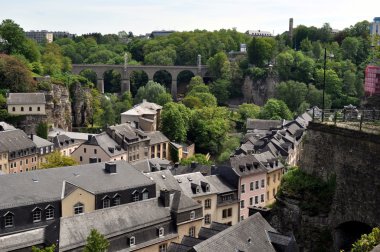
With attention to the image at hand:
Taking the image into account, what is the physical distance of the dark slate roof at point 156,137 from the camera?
65.0 meters

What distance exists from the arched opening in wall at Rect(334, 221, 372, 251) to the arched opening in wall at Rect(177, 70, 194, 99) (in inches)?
3898

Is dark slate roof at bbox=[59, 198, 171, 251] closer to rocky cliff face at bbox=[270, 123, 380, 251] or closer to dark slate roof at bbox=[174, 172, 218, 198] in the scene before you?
dark slate roof at bbox=[174, 172, 218, 198]

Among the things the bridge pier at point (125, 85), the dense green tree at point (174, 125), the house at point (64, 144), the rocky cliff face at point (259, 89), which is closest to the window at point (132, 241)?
the house at point (64, 144)

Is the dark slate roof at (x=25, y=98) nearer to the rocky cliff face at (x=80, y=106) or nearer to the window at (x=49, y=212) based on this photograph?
the rocky cliff face at (x=80, y=106)

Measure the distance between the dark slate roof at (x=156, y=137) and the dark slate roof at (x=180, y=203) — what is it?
3285 cm

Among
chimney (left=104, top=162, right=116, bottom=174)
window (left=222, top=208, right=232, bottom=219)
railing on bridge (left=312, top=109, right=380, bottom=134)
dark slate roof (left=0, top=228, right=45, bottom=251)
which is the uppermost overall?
railing on bridge (left=312, top=109, right=380, bottom=134)

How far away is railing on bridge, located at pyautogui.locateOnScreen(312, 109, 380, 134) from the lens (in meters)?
21.5

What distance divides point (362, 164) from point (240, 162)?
23306mm

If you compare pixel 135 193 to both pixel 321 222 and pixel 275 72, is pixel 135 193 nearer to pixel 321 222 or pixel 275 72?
pixel 321 222

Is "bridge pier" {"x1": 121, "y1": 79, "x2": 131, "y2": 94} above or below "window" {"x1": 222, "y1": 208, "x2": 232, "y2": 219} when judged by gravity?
above

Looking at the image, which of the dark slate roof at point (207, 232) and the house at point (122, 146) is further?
the house at point (122, 146)

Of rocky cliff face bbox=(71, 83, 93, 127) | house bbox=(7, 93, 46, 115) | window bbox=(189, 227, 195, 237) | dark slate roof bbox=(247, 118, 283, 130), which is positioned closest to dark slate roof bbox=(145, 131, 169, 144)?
house bbox=(7, 93, 46, 115)

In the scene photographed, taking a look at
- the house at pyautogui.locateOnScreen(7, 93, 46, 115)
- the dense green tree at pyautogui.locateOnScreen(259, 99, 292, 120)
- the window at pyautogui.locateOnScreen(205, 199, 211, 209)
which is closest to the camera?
the window at pyautogui.locateOnScreen(205, 199, 211, 209)

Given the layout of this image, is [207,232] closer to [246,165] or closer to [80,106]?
[246,165]
